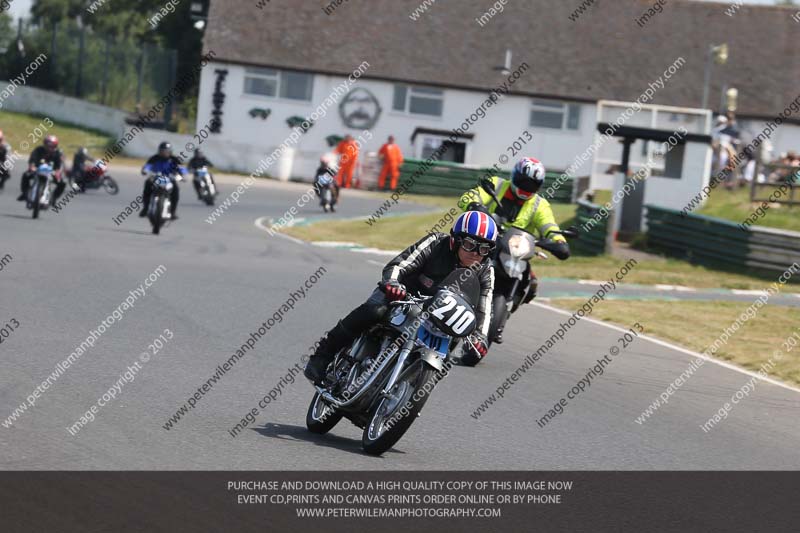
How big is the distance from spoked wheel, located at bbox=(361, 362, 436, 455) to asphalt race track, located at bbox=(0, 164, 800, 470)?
11 centimetres

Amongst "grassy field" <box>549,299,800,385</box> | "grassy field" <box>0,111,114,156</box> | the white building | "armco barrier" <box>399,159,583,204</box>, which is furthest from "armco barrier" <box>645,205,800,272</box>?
"grassy field" <box>0,111,114,156</box>

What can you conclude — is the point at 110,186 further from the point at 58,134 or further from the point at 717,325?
the point at 717,325

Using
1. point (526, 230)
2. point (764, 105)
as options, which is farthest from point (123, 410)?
point (764, 105)

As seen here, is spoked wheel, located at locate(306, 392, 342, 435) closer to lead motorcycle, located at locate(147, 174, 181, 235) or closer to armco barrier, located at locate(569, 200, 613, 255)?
lead motorcycle, located at locate(147, 174, 181, 235)

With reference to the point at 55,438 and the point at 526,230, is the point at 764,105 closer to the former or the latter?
the point at 526,230

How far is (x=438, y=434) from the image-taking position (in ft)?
28.3

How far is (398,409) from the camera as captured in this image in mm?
7504

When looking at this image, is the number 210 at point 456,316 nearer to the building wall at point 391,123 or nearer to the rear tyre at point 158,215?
the rear tyre at point 158,215

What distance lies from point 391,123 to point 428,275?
43706 millimetres

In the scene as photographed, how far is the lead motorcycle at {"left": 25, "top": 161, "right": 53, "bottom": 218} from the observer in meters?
24.2

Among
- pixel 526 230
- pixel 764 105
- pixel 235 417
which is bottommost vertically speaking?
pixel 235 417

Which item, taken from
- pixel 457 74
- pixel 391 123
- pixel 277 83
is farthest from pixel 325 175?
pixel 277 83
